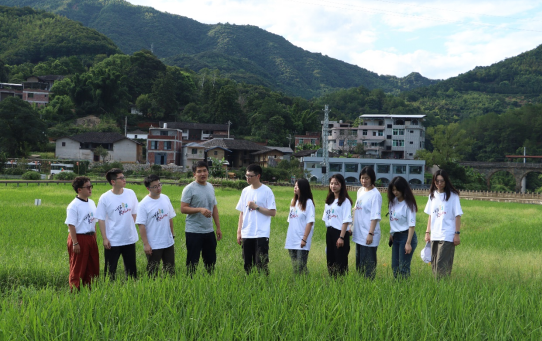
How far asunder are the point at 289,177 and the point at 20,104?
29.0 m

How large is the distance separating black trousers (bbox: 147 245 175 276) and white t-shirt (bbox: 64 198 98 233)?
35.6 inches

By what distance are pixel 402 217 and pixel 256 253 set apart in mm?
2156

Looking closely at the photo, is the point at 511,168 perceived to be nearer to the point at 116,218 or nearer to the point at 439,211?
the point at 439,211

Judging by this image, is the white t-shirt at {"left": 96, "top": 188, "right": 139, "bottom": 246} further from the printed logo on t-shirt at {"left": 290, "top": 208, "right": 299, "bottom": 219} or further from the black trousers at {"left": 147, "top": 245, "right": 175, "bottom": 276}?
the printed logo on t-shirt at {"left": 290, "top": 208, "right": 299, "bottom": 219}

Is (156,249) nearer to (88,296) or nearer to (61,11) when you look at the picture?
(88,296)

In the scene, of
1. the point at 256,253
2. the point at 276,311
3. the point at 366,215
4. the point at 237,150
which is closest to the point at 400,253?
the point at 366,215

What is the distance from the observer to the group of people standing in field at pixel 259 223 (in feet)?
20.6

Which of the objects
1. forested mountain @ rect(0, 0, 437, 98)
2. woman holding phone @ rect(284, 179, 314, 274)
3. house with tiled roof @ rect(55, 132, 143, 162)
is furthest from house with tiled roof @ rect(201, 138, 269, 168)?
forested mountain @ rect(0, 0, 437, 98)

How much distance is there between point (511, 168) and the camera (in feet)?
192

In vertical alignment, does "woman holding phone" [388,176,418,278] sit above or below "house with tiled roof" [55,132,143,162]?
below

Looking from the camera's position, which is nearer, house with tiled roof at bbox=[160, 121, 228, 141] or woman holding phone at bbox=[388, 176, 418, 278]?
woman holding phone at bbox=[388, 176, 418, 278]

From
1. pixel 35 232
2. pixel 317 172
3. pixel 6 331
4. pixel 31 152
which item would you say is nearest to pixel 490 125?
pixel 317 172

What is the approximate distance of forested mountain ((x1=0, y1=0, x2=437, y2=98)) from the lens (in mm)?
162375

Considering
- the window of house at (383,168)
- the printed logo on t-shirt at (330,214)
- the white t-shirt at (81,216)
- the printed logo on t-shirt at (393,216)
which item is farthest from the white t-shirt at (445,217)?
the window of house at (383,168)
